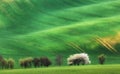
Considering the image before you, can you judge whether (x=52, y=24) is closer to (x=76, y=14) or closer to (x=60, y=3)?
(x=76, y=14)

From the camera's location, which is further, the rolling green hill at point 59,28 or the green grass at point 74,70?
the rolling green hill at point 59,28

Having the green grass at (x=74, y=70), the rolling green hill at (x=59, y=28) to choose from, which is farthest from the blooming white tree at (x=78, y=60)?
the green grass at (x=74, y=70)

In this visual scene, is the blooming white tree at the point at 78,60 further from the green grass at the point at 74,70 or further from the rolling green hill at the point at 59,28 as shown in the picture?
the green grass at the point at 74,70

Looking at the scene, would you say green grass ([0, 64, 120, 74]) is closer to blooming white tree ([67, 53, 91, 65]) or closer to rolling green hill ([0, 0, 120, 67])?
blooming white tree ([67, 53, 91, 65])

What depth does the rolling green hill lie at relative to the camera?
29.7 m

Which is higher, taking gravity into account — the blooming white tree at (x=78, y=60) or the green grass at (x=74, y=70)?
the blooming white tree at (x=78, y=60)

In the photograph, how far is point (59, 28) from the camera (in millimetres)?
34594

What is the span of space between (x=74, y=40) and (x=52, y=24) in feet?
20.4

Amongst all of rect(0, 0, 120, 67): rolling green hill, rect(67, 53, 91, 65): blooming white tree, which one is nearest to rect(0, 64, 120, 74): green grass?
rect(67, 53, 91, 65): blooming white tree

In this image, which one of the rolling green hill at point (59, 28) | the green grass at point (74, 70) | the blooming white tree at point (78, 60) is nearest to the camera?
the green grass at point (74, 70)

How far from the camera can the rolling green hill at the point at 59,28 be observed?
97.4 ft

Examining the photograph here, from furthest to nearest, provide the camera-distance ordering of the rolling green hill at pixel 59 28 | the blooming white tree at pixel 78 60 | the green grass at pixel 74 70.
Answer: the rolling green hill at pixel 59 28 → the blooming white tree at pixel 78 60 → the green grass at pixel 74 70

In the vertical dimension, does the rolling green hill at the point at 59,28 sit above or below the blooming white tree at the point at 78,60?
above

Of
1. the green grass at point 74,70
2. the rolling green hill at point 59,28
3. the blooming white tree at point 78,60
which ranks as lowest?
the green grass at point 74,70
